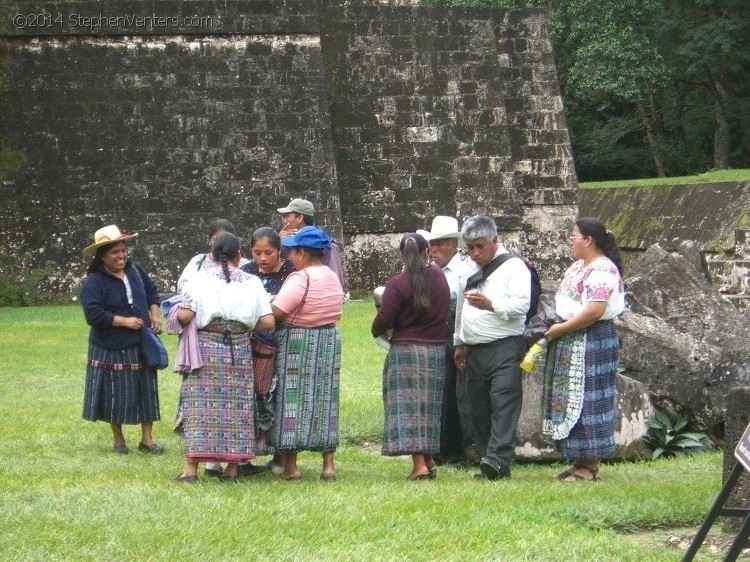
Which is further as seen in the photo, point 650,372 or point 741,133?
point 741,133

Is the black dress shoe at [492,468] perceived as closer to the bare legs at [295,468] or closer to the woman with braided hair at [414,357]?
the woman with braided hair at [414,357]

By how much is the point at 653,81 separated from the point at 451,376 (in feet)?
84.6

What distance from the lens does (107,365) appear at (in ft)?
30.3

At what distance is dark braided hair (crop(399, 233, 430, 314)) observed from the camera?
26.6 ft

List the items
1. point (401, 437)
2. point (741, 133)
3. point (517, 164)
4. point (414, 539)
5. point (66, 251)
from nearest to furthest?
point (414, 539), point (401, 437), point (66, 251), point (517, 164), point (741, 133)

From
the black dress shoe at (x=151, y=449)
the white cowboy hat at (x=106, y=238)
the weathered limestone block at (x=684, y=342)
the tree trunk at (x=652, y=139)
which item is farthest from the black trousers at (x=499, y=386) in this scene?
the tree trunk at (x=652, y=139)

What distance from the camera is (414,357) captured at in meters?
8.20

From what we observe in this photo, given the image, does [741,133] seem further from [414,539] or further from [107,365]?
[414,539]

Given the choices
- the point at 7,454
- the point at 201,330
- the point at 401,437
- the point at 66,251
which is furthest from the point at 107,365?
the point at 66,251

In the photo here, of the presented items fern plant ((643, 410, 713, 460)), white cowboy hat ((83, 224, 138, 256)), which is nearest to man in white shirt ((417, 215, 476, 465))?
fern plant ((643, 410, 713, 460))

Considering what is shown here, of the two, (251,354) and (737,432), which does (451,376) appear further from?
(737,432)

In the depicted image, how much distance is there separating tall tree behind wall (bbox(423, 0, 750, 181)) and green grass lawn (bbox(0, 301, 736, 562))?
24892mm

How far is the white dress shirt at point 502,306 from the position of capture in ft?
26.5

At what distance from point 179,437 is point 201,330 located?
2352 millimetres
